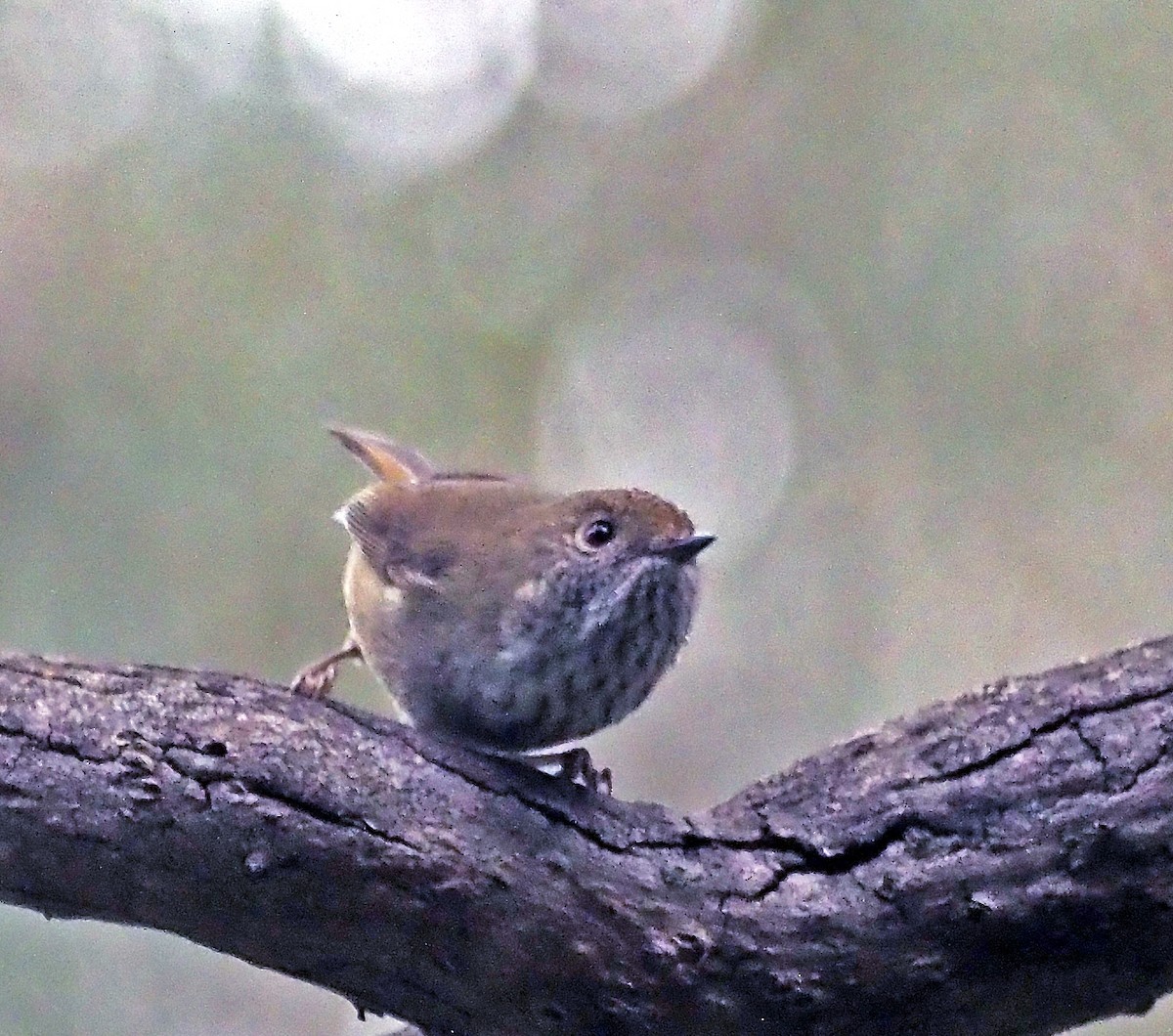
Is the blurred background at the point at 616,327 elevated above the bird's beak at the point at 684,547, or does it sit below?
above

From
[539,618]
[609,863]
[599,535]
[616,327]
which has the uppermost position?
[616,327]

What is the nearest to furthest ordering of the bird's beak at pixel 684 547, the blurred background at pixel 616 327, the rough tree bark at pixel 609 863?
the rough tree bark at pixel 609 863, the bird's beak at pixel 684 547, the blurred background at pixel 616 327

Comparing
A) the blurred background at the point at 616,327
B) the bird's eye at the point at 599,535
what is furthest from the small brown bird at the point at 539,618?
the blurred background at the point at 616,327

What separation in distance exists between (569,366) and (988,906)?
2.38 m

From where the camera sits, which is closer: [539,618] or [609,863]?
[609,863]

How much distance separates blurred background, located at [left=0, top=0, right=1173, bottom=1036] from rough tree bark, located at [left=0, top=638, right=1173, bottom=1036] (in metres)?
1.66

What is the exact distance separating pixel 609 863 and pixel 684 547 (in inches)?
25.3

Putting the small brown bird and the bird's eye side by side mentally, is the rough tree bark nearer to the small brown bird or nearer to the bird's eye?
the small brown bird

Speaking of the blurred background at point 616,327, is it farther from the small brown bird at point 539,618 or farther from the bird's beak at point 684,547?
the bird's beak at point 684,547

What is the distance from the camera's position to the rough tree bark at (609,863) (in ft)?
6.59

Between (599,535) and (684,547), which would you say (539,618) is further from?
(684,547)

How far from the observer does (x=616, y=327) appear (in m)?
4.21

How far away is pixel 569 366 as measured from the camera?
13.4 ft

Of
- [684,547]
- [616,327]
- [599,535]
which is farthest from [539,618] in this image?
[616,327]
